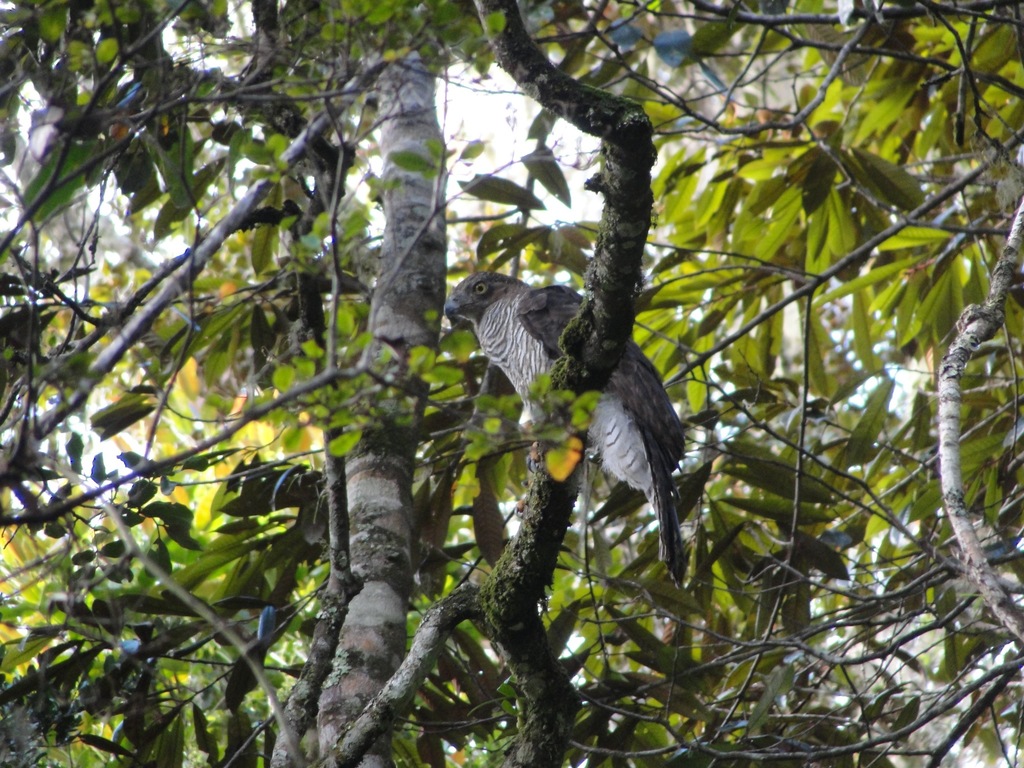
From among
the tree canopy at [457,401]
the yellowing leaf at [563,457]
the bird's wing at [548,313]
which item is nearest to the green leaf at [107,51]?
the tree canopy at [457,401]

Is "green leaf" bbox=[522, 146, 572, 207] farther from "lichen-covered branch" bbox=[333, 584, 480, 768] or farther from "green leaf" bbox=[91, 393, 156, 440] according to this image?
"lichen-covered branch" bbox=[333, 584, 480, 768]

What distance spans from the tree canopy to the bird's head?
0.58 metres

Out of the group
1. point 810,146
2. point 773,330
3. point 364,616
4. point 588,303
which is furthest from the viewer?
point 773,330

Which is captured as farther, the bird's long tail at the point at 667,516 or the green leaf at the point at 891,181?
the green leaf at the point at 891,181

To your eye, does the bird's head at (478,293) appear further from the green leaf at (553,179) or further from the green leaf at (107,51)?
the green leaf at (107,51)

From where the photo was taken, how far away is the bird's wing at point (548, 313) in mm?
4031

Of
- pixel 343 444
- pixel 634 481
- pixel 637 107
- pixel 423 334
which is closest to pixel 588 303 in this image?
pixel 637 107

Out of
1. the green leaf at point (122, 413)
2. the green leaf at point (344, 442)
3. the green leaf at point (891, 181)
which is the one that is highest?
the green leaf at point (891, 181)

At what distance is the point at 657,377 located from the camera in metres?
4.02

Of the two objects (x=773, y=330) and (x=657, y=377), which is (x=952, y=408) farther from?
(x=773, y=330)

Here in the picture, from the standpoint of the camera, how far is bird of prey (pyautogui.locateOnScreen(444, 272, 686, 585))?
3623 millimetres

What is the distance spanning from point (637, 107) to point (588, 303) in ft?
1.52

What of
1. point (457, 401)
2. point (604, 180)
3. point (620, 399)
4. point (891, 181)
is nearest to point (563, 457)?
point (457, 401)

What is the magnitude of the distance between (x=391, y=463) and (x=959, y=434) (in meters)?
1.59
